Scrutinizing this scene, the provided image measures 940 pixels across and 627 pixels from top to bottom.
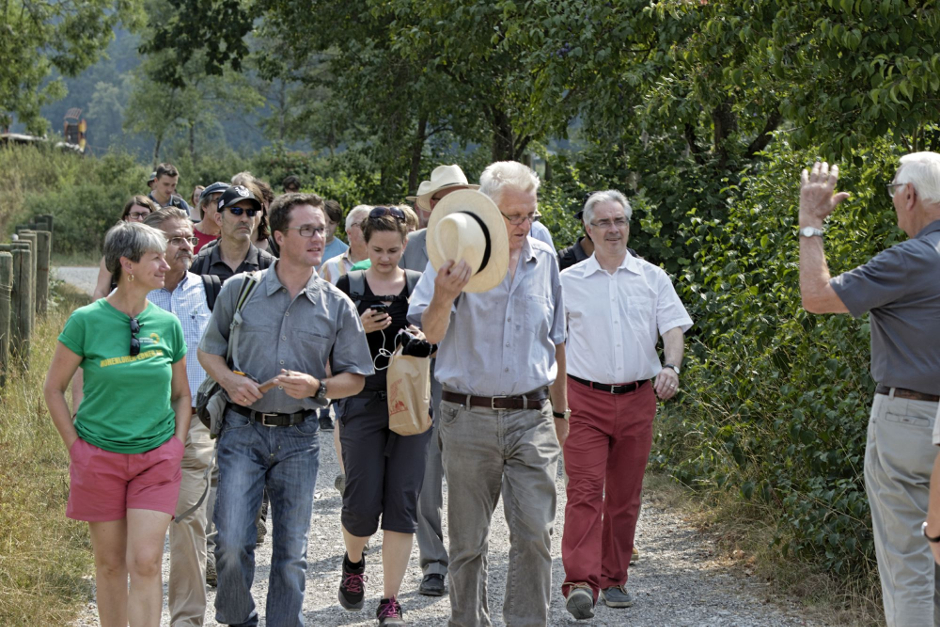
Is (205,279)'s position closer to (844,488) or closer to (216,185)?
(216,185)

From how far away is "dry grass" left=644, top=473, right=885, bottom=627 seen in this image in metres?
5.64

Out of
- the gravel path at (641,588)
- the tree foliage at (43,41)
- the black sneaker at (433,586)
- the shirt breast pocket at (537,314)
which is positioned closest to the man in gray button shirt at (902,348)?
the shirt breast pocket at (537,314)

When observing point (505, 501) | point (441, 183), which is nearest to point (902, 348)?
point (505, 501)

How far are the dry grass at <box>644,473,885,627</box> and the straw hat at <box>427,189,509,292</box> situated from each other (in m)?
2.63

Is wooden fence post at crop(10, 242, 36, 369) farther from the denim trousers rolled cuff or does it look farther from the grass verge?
the denim trousers rolled cuff

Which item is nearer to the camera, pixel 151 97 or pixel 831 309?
pixel 831 309

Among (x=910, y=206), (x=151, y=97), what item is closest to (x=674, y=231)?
(x=910, y=206)

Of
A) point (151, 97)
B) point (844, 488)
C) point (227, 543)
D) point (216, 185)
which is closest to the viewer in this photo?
point (227, 543)

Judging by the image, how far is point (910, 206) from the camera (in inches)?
172

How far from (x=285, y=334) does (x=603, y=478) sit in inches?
81.4

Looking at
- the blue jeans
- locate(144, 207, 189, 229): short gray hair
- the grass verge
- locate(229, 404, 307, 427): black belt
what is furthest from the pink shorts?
locate(144, 207, 189, 229): short gray hair

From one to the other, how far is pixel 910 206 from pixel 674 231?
683cm

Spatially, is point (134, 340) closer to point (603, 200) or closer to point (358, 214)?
point (603, 200)

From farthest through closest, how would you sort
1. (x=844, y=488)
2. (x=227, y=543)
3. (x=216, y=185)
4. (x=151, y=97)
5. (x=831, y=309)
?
(x=151, y=97) → (x=216, y=185) → (x=844, y=488) → (x=227, y=543) → (x=831, y=309)
